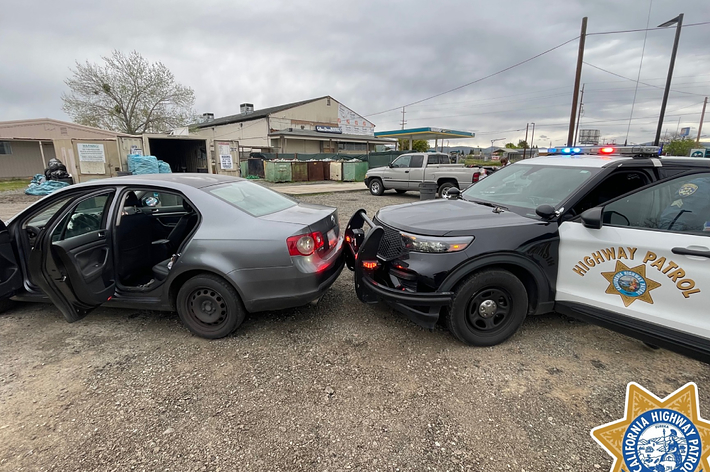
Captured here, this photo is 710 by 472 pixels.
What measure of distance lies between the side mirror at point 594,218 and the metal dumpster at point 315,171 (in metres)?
20.8

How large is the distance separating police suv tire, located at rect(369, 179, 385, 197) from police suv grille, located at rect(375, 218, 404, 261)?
11666 millimetres

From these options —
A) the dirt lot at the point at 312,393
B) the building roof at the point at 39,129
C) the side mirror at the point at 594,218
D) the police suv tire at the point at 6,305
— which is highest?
the building roof at the point at 39,129

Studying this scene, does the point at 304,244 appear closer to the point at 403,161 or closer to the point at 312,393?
the point at 312,393

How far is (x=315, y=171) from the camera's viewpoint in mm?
22875

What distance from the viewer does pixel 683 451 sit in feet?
4.26

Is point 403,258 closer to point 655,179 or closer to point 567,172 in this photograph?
point 567,172

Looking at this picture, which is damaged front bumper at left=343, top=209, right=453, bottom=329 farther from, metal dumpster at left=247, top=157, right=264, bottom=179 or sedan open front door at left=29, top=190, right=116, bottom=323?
metal dumpster at left=247, top=157, right=264, bottom=179

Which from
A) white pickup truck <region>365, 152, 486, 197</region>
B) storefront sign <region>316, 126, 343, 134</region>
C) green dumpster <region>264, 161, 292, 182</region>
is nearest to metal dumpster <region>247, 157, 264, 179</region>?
green dumpster <region>264, 161, 292, 182</region>

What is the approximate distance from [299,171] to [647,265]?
20912 mm

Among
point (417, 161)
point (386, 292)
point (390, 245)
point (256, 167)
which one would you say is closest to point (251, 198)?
point (390, 245)

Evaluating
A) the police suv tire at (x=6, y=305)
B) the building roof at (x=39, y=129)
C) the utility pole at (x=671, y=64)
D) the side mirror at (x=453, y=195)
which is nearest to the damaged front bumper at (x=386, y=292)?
the side mirror at (x=453, y=195)

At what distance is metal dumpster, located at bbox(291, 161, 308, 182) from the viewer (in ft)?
71.5

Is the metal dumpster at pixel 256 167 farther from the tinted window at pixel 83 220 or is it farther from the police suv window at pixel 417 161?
the tinted window at pixel 83 220

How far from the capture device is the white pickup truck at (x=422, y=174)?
12438 millimetres
